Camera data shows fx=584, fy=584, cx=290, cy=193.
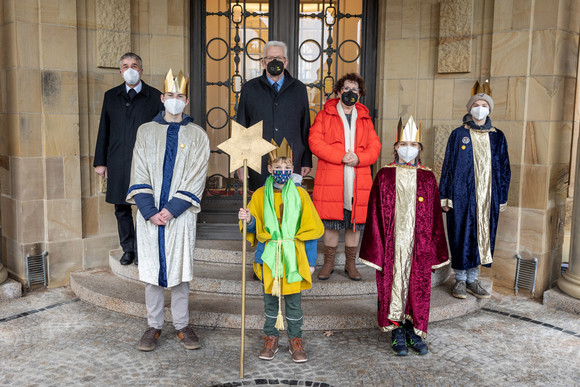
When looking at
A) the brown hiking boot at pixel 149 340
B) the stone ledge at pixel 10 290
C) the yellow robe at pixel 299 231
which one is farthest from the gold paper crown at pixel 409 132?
the stone ledge at pixel 10 290

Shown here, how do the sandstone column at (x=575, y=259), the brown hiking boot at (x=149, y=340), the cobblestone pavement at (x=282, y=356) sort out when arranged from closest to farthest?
the cobblestone pavement at (x=282, y=356), the brown hiking boot at (x=149, y=340), the sandstone column at (x=575, y=259)

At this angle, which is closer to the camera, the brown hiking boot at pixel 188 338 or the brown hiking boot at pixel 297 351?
the brown hiking boot at pixel 297 351

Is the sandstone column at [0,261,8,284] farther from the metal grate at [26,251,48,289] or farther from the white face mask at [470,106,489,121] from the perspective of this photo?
the white face mask at [470,106,489,121]

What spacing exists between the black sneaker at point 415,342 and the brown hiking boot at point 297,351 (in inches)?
31.9

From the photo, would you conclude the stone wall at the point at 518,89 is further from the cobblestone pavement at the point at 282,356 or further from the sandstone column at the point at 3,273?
the sandstone column at the point at 3,273

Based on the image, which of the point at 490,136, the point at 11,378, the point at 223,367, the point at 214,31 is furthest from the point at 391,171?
the point at 214,31

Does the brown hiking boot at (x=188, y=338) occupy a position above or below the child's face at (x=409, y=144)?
below

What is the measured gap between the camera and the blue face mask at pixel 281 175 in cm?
383

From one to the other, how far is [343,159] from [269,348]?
168 centimetres

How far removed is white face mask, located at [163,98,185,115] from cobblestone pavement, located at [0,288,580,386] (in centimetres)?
170

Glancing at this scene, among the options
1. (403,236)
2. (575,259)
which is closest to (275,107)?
(403,236)

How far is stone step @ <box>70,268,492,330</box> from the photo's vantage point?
4645mm

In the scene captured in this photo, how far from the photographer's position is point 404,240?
411cm

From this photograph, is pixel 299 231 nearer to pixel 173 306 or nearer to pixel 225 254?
pixel 173 306
